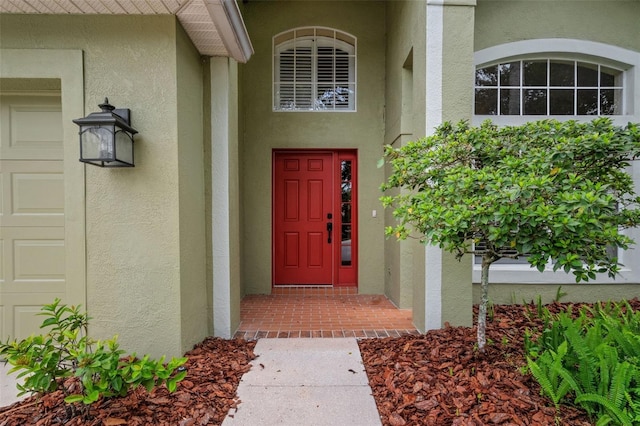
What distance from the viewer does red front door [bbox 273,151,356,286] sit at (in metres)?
5.49

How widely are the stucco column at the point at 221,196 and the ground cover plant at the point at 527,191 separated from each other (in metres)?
1.66

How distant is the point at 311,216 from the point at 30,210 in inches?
138

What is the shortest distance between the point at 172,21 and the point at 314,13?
326 cm

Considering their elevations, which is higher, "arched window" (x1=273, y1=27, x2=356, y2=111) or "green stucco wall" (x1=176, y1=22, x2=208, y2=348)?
"arched window" (x1=273, y1=27, x2=356, y2=111)

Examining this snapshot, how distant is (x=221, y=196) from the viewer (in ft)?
11.3

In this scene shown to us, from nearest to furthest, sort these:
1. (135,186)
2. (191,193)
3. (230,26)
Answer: (135,186) → (230,26) → (191,193)

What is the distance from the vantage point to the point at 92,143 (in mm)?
2504

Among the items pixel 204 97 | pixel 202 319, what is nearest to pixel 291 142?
pixel 204 97

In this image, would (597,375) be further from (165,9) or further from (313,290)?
(165,9)

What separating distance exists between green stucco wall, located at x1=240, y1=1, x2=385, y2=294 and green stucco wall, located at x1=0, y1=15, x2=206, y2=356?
99.0 inches

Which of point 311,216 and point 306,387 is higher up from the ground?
point 311,216

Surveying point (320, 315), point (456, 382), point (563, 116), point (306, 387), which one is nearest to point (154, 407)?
point (306, 387)

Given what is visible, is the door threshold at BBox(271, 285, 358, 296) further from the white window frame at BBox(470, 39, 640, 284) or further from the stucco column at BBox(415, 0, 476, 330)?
the stucco column at BBox(415, 0, 476, 330)

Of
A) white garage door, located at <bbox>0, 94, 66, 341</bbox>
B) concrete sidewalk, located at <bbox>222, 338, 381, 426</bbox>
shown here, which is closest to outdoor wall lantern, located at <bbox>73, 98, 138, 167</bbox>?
white garage door, located at <bbox>0, 94, 66, 341</bbox>
